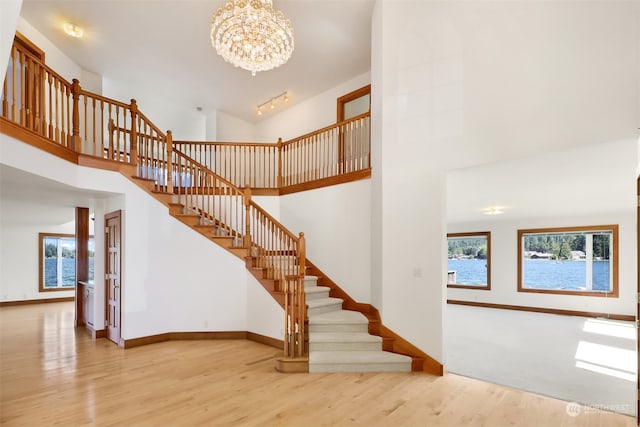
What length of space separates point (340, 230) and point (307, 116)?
3.77 meters

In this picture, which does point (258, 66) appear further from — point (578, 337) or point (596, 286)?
point (596, 286)

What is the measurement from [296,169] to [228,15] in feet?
12.2

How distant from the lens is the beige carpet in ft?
12.2

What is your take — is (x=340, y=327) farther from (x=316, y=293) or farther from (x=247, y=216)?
(x=247, y=216)

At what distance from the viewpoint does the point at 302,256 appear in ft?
16.3

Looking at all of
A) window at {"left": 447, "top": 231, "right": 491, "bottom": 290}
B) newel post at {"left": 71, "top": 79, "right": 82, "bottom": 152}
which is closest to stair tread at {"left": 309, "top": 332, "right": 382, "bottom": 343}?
newel post at {"left": 71, "top": 79, "right": 82, "bottom": 152}

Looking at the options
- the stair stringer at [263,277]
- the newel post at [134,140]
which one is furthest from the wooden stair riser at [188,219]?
the newel post at [134,140]

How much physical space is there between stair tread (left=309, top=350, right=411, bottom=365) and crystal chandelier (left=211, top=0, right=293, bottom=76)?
3792mm

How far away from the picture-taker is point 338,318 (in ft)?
16.5

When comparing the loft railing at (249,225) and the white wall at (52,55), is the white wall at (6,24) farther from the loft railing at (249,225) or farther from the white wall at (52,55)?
the white wall at (52,55)

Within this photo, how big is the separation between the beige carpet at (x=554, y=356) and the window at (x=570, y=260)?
944mm

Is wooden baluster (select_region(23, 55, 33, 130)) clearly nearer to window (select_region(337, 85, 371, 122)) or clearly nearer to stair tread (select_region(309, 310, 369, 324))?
stair tread (select_region(309, 310, 369, 324))

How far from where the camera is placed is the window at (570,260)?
8.02 metres

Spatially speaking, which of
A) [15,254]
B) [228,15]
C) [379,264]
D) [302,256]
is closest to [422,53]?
[228,15]
